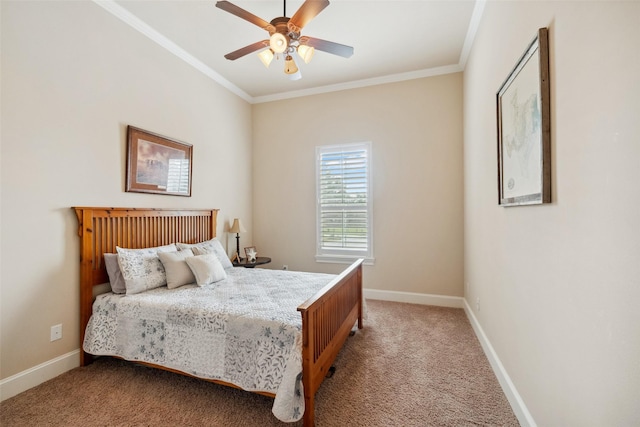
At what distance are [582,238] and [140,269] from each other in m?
2.85

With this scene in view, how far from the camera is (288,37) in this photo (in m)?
2.18

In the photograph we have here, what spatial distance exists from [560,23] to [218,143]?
3.64 meters

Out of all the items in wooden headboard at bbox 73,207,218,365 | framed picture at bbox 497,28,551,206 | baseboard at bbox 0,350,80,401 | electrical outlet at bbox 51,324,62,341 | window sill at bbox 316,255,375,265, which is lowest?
baseboard at bbox 0,350,80,401

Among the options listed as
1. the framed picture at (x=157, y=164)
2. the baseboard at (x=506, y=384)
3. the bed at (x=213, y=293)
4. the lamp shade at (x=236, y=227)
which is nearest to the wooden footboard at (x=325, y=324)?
the bed at (x=213, y=293)

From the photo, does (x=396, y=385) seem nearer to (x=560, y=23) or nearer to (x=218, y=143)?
(x=560, y=23)

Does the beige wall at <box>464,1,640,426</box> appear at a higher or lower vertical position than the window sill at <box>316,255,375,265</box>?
higher

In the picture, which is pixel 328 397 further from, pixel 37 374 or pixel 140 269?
pixel 37 374

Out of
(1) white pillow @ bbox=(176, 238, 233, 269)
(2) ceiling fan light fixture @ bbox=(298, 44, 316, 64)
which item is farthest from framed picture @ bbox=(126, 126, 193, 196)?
(2) ceiling fan light fixture @ bbox=(298, 44, 316, 64)

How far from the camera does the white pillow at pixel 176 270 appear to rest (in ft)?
8.09

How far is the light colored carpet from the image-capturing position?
1686 millimetres

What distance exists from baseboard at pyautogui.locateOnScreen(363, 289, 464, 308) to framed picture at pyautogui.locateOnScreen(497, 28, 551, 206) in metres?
2.03

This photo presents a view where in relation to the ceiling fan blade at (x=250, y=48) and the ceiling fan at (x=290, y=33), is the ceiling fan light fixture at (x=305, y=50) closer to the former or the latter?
the ceiling fan at (x=290, y=33)

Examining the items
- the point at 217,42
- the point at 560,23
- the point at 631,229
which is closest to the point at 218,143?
the point at 217,42

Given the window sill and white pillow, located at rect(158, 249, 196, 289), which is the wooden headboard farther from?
the window sill
